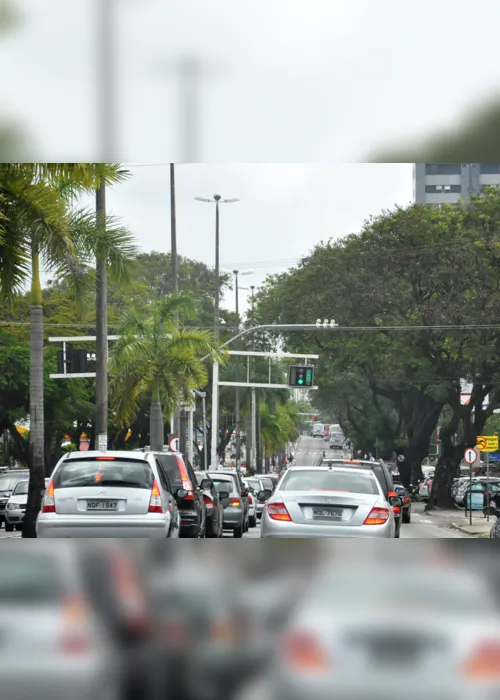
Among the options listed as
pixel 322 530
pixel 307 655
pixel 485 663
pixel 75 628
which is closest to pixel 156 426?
pixel 322 530

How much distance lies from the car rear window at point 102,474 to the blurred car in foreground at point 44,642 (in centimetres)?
371

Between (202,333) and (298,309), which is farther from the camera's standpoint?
(298,309)

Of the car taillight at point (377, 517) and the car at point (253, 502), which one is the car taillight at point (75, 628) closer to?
the car taillight at point (377, 517)

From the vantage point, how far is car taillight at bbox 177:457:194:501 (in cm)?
1915

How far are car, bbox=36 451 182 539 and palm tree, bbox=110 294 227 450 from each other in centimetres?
1446

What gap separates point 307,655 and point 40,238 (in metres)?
11.6

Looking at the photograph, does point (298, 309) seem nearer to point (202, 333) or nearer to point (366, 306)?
point (366, 306)

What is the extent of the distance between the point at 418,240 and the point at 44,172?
26.5 meters

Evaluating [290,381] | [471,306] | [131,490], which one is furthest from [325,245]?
[131,490]

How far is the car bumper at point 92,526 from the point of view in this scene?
51.1 feet

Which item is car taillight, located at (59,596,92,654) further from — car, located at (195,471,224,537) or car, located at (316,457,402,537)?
car, located at (195,471,224,537)

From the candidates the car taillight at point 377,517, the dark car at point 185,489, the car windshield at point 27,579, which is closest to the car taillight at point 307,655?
the car windshield at point 27,579

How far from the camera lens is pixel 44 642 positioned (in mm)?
10570

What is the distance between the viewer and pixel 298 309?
40.1m
